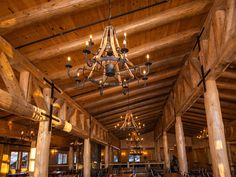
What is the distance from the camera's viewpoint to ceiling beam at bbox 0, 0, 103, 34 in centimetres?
298

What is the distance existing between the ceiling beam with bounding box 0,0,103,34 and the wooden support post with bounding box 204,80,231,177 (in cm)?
286

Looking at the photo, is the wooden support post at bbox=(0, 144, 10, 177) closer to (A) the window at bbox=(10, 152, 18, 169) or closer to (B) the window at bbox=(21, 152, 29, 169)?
(A) the window at bbox=(10, 152, 18, 169)

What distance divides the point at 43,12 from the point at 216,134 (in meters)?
3.72

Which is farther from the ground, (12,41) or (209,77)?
(12,41)

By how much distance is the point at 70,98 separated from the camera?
627cm

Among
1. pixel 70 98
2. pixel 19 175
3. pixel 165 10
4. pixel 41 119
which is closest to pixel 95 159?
pixel 19 175

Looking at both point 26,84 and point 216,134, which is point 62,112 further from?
point 216,134

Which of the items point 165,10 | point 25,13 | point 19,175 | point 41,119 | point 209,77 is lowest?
point 19,175

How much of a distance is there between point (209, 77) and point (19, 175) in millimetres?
10274

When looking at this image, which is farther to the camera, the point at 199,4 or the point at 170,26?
the point at 170,26

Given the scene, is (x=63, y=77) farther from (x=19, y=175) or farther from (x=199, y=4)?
(x=19, y=175)

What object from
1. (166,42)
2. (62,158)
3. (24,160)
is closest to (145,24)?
(166,42)

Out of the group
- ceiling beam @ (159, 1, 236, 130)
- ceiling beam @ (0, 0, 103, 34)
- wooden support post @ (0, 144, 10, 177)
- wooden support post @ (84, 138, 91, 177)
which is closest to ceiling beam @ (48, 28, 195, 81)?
ceiling beam @ (159, 1, 236, 130)

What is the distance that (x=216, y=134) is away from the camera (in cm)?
373
